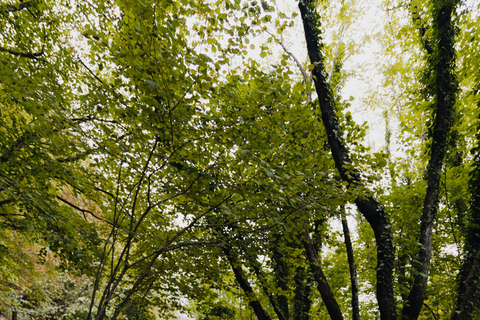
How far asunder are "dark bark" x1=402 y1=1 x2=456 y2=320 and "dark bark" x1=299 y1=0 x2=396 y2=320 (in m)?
0.26

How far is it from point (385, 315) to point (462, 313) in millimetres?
870

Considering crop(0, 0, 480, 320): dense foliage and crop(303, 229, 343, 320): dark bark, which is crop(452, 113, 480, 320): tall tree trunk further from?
crop(303, 229, 343, 320): dark bark

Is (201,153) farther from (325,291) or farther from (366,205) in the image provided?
(325,291)

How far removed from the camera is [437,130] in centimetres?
370

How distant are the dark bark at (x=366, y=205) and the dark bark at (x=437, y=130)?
26 centimetres

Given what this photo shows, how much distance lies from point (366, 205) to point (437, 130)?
1.51 m

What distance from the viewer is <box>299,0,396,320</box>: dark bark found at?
348cm

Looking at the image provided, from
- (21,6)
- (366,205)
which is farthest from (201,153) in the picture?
(21,6)

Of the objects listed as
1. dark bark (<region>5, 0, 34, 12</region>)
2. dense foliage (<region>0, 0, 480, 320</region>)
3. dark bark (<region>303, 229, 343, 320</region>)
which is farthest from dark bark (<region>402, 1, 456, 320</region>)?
dark bark (<region>5, 0, 34, 12</region>)

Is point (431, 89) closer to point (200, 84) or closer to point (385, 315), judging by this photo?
point (385, 315)

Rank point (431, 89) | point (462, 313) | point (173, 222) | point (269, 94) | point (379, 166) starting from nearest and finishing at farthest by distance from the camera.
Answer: point (269, 94), point (462, 313), point (379, 166), point (431, 89), point (173, 222)

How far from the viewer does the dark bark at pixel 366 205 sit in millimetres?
3477

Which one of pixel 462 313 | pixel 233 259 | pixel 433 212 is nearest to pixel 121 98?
pixel 233 259

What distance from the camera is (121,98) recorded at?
246 centimetres
